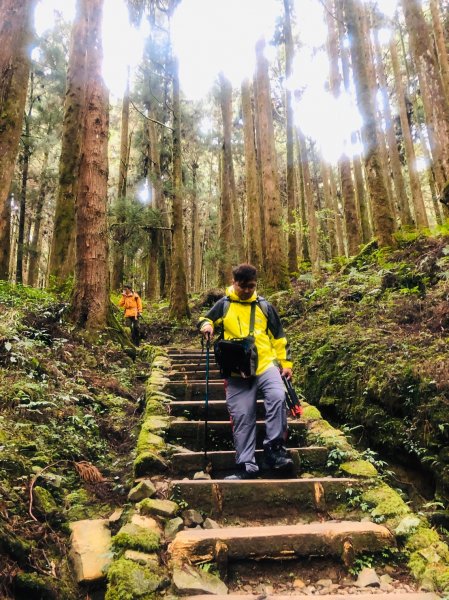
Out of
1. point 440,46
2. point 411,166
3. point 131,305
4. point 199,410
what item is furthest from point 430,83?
point 411,166

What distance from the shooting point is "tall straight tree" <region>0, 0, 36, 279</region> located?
6.36 metres

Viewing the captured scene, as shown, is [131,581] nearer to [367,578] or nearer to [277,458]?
[367,578]

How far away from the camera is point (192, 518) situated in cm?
342

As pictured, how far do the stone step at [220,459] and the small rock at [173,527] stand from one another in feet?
2.74

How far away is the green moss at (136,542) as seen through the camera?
2857mm

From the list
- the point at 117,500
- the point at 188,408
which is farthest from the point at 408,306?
the point at 117,500

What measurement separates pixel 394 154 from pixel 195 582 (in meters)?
20.0

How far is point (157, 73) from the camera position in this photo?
20281 millimetres

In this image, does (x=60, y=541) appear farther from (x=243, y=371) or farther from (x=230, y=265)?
(x=230, y=265)

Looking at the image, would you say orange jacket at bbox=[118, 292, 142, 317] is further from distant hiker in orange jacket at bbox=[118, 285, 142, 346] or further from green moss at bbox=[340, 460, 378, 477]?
green moss at bbox=[340, 460, 378, 477]

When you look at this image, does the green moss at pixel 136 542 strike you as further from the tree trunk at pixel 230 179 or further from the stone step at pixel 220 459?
the tree trunk at pixel 230 179

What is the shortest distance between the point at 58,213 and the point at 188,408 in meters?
8.92

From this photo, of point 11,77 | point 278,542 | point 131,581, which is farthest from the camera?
point 11,77

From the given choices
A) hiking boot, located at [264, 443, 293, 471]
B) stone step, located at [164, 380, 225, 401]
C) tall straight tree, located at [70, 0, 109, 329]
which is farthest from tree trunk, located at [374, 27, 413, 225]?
hiking boot, located at [264, 443, 293, 471]
